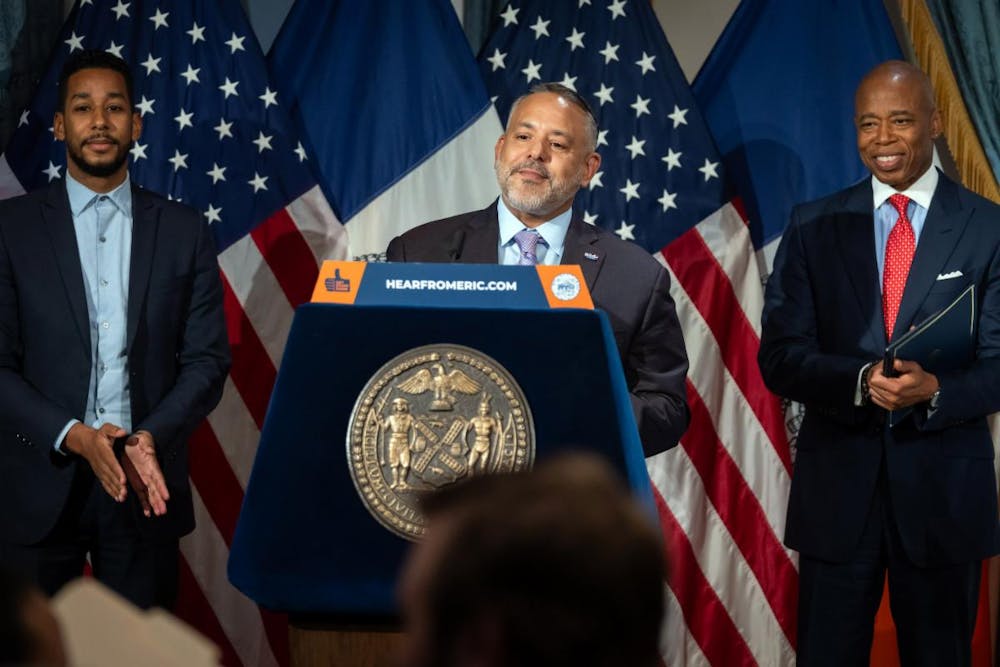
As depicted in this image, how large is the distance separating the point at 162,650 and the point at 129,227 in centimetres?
276

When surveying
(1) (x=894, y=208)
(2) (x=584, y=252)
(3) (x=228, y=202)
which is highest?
(3) (x=228, y=202)

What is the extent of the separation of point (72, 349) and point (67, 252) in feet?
0.85

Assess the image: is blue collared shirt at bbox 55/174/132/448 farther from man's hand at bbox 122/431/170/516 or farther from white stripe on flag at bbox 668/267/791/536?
white stripe on flag at bbox 668/267/791/536

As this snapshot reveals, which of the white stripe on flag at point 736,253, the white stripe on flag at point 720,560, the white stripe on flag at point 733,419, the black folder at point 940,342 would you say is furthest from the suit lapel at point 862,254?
the white stripe on flag at point 720,560

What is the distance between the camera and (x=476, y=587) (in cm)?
88

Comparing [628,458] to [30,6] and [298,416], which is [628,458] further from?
[30,6]

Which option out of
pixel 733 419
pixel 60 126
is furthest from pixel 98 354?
pixel 733 419

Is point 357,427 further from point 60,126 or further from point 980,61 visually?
point 980,61

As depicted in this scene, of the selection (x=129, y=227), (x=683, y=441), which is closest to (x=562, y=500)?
(x=129, y=227)

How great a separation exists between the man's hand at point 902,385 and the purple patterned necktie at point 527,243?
96 centimetres

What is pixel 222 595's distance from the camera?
456cm

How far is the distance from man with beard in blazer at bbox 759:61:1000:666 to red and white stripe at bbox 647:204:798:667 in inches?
29.0

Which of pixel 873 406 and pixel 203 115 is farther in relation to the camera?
pixel 203 115

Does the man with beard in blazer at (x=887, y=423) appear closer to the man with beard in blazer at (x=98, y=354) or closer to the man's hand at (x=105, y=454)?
the man with beard in blazer at (x=98, y=354)
